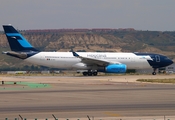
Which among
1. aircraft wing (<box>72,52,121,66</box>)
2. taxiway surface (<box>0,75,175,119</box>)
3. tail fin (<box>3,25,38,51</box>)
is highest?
tail fin (<box>3,25,38,51</box>)

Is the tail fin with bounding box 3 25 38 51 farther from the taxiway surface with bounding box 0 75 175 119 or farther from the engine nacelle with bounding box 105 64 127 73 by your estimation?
the taxiway surface with bounding box 0 75 175 119

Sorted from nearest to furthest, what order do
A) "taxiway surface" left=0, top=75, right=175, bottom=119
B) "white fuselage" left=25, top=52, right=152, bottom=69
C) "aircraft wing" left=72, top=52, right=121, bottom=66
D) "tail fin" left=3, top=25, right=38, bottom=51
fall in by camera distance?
"taxiway surface" left=0, top=75, right=175, bottom=119 → "aircraft wing" left=72, top=52, right=121, bottom=66 → "white fuselage" left=25, top=52, right=152, bottom=69 → "tail fin" left=3, top=25, right=38, bottom=51

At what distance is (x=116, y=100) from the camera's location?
122ft

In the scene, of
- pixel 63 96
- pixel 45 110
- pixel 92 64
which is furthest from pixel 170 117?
pixel 92 64

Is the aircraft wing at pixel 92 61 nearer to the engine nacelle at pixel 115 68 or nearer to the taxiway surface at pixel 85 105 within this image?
the engine nacelle at pixel 115 68

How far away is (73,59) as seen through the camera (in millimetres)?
80438

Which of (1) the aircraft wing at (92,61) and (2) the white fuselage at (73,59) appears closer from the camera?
(1) the aircraft wing at (92,61)

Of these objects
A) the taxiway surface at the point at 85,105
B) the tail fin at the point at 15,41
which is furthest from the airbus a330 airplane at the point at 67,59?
the taxiway surface at the point at 85,105

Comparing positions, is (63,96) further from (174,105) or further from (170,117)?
(170,117)

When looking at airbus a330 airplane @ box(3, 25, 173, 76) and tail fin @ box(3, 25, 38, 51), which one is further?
tail fin @ box(3, 25, 38, 51)

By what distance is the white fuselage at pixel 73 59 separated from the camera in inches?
3167

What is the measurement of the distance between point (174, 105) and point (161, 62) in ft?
169

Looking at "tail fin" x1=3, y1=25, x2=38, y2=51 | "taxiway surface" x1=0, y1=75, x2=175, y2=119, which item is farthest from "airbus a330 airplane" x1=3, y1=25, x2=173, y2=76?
"taxiway surface" x1=0, y1=75, x2=175, y2=119

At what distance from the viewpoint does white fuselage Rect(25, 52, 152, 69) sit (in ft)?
264
